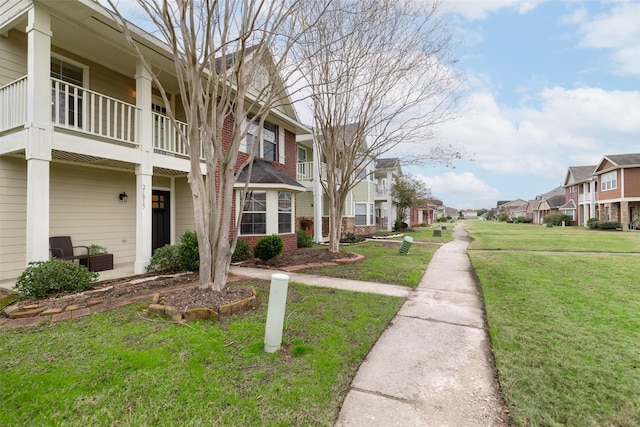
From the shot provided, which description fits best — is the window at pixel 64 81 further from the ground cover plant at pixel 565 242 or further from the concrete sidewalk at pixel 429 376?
the ground cover plant at pixel 565 242

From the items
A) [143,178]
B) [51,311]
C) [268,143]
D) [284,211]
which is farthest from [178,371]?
[268,143]

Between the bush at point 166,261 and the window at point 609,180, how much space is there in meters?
38.7

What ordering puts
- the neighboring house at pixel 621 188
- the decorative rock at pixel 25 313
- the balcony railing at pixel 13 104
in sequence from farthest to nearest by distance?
the neighboring house at pixel 621 188, the balcony railing at pixel 13 104, the decorative rock at pixel 25 313

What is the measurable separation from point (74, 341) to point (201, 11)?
5316 mm

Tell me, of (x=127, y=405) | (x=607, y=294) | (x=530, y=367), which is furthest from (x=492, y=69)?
(x=127, y=405)

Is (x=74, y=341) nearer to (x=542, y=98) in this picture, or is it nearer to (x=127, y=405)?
(x=127, y=405)

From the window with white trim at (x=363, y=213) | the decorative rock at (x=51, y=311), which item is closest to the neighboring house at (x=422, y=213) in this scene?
the window with white trim at (x=363, y=213)

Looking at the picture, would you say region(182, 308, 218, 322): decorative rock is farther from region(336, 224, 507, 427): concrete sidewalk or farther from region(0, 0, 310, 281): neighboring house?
region(0, 0, 310, 281): neighboring house

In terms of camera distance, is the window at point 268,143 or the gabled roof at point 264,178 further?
the window at point 268,143

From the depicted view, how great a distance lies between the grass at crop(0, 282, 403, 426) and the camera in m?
2.46

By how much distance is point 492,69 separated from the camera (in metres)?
10.2

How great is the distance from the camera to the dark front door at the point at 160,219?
32.9ft

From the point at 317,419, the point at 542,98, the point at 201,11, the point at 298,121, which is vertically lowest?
the point at 317,419

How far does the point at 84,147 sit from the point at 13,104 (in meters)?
1.60
